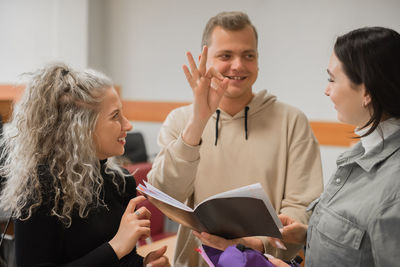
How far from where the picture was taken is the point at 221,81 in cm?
148

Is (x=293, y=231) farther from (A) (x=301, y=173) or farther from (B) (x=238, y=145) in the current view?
(B) (x=238, y=145)

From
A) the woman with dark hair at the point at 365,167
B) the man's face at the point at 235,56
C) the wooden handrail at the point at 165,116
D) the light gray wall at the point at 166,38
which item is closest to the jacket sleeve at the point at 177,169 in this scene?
the man's face at the point at 235,56

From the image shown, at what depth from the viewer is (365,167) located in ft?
3.71

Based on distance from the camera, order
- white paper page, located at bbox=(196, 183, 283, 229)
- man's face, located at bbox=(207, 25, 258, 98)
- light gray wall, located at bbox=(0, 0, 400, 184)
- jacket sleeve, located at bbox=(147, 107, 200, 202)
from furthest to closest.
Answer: light gray wall, located at bbox=(0, 0, 400, 184)
man's face, located at bbox=(207, 25, 258, 98)
jacket sleeve, located at bbox=(147, 107, 200, 202)
white paper page, located at bbox=(196, 183, 283, 229)

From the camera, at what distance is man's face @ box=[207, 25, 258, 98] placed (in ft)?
5.20

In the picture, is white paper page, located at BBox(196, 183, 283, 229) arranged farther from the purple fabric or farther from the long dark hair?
the long dark hair

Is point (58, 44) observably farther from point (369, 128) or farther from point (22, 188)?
point (369, 128)

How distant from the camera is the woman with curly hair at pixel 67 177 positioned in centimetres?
116

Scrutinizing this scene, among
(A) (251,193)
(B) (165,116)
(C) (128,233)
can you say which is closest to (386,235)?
(A) (251,193)

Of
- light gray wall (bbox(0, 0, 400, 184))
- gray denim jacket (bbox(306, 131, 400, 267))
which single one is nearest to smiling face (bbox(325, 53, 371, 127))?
gray denim jacket (bbox(306, 131, 400, 267))

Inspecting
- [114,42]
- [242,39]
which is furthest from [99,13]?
[242,39]

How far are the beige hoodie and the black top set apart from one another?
287mm

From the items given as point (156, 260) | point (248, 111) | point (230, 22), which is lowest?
point (156, 260)

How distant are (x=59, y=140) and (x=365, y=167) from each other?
93 centimetres
